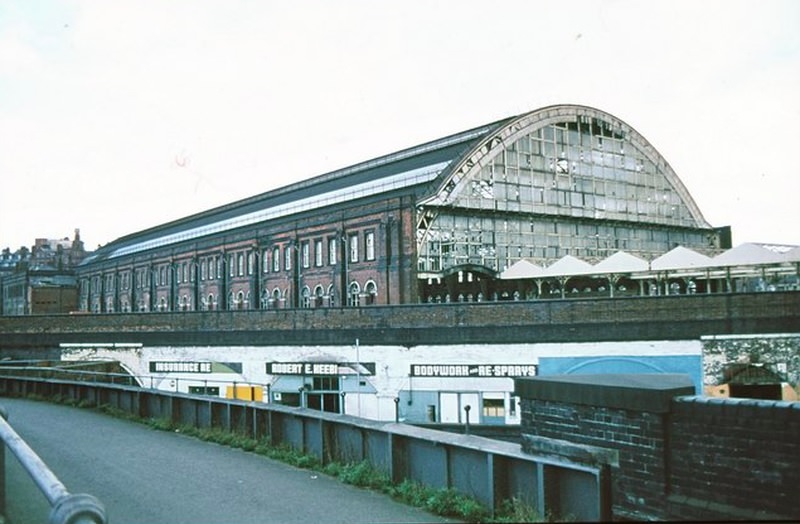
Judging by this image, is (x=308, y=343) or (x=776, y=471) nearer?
(x=776, y=471)

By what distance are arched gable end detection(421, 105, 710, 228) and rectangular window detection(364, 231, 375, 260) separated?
12.1 ft

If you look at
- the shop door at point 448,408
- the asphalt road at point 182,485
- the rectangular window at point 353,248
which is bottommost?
the shop door at point 448,408

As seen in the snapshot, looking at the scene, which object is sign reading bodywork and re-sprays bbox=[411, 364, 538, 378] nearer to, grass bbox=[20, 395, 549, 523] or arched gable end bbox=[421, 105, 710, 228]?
grass bbox=[20, 395, 549, 523]

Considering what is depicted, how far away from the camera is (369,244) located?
38.4 meters

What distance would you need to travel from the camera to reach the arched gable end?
3925 cm

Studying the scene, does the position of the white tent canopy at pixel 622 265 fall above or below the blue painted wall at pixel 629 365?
above

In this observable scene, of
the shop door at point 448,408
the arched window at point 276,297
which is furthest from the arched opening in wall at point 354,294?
the shop door at point 448,408

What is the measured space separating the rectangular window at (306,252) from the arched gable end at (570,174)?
9.87 metres

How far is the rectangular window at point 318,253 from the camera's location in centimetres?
4244

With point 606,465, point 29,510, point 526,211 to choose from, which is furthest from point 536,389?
point 526,211

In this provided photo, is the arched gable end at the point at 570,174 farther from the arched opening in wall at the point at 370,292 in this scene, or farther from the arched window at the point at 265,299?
the arched window at the point at 265,299

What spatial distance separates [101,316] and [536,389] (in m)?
27.8

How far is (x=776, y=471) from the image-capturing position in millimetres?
5582

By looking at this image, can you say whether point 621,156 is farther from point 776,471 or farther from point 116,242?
point 116,242
